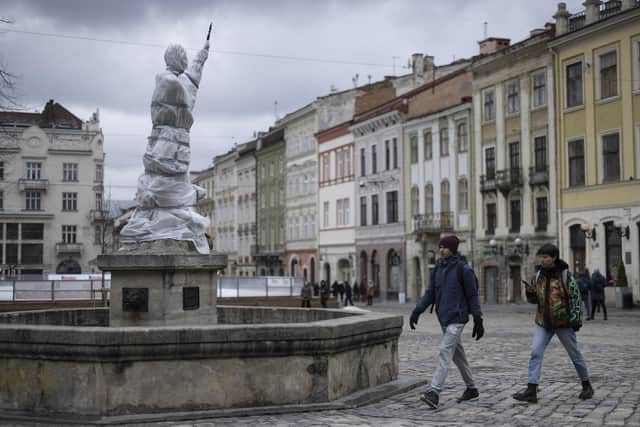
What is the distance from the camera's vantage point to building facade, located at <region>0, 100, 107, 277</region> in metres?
84.5

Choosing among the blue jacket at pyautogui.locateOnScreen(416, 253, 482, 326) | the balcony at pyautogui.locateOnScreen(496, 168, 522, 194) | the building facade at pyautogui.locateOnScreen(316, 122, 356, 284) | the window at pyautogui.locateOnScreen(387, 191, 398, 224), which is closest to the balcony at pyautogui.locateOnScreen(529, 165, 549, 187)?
the balcony at pyautogui.locateOnScreen(496, 168, 522, 194)

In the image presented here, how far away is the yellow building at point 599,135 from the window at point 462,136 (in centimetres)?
853

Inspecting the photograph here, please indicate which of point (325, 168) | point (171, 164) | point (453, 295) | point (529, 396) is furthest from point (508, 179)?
point (453, 295)

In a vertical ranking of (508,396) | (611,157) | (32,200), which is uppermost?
(32,200)

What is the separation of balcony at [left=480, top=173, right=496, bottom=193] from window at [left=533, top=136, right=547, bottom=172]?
324 cm

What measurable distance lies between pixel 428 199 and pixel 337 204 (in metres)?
13.8

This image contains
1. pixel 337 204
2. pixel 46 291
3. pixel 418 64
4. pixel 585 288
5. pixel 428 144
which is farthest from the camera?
pixel 337 204

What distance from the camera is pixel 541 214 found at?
4344cm

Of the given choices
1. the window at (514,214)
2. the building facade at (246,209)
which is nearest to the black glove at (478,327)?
the window at (514,214)

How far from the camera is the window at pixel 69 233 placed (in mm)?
86125

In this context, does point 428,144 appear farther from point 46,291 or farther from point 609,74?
point 46,291

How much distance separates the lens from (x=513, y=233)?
4525cm

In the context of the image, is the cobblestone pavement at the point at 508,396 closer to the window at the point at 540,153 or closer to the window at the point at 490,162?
the window at the point at 540,153

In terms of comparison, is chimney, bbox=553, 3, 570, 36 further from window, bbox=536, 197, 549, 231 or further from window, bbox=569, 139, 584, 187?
window, bbox=536, 197, 549, 231
